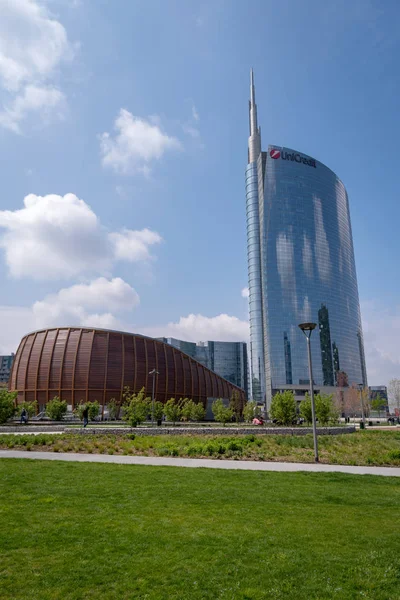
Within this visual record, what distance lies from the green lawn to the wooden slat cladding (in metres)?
59.6

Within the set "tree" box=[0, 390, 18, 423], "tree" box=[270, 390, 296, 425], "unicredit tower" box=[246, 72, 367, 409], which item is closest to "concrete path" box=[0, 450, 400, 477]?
"tree" box=[270, 390, 296, 425]

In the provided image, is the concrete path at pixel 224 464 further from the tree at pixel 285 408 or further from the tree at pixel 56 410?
the tree at pixel 56 410

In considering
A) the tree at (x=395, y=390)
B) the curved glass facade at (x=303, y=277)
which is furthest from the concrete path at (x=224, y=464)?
the curved glass facade at (x=303, y=277)

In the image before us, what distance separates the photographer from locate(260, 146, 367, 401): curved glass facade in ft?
438

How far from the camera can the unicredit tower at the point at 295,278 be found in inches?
5266

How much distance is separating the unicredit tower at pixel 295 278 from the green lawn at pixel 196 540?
123010 millimetres

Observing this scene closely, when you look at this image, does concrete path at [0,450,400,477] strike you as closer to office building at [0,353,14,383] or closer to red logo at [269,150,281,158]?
red logo at [269,150,281,158]

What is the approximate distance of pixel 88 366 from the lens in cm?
7019

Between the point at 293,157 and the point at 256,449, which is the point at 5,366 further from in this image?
the point at 256,449

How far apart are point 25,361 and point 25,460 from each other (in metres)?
62.8

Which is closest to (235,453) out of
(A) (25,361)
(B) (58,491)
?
(B) (58,491)

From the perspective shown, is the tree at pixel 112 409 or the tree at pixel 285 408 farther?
the tree at pixel 112 409

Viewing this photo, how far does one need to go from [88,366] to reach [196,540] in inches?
2613

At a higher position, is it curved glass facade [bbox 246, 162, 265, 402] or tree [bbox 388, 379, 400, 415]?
curved glass facade [bbox 246, 162, 265, 402]
